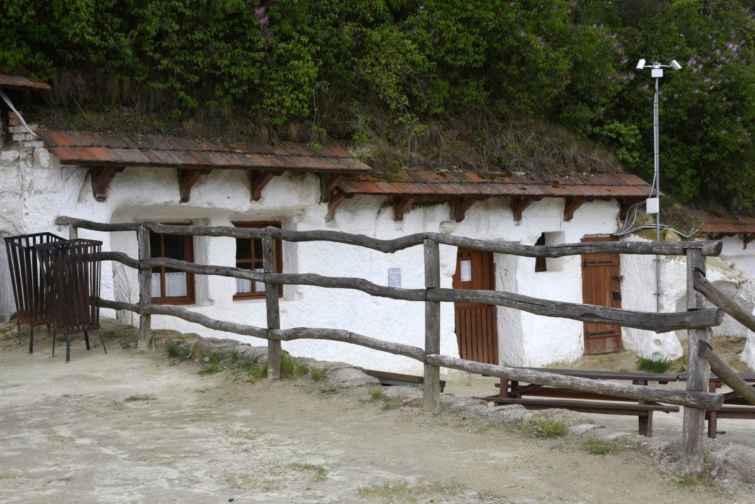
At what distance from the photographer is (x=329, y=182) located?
1227 cm

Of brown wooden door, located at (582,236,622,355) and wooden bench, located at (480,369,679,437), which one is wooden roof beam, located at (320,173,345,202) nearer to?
wooden bench, located at (480,369,679,437)

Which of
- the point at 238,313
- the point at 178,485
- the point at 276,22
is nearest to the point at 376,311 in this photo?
the point at 238,313

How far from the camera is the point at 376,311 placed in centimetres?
1311

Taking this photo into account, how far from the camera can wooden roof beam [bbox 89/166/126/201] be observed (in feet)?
33.7

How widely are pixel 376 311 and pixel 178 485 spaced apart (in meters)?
8.52

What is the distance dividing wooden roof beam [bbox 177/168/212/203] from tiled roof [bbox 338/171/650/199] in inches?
85.1

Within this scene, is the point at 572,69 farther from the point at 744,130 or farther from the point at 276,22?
the point at 276,22

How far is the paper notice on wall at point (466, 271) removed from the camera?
14.5m

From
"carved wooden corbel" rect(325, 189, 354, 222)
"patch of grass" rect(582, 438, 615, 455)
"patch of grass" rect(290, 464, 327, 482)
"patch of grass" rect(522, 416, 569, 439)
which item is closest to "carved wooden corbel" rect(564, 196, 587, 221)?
"carved wooden corbel" rect(325, 189, 354, 222)

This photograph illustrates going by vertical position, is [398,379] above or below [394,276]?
below

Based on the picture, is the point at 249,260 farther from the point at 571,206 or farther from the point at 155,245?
the point at 571,206

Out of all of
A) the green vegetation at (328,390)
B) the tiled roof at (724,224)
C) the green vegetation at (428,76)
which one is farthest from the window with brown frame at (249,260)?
the tiled roof at (724,224)

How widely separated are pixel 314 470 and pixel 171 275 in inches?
284

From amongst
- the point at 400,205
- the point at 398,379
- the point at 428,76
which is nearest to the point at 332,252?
the point at 400,205
